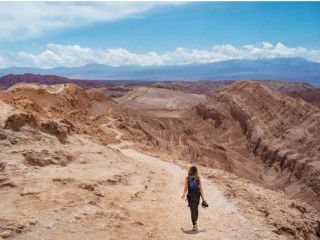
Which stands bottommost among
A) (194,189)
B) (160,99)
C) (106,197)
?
(160,99)

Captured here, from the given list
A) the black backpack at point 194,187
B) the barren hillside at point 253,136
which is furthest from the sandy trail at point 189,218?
the barren hillside at point 253,136

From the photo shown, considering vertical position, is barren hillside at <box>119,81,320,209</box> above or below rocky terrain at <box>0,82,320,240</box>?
below

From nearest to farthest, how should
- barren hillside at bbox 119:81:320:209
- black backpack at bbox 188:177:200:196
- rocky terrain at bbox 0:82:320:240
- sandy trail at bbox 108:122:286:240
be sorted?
rocky terrain at bbox 0:82:320:240 → black backpack at bbox 188:177:200:196 → sandy trail at bbox 108:122:286:240 → barren hillside at bbox 119:81:320:209

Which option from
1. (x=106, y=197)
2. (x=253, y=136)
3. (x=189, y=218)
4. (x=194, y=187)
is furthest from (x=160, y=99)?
(x=194, y=187)

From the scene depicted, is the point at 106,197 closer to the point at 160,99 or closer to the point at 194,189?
the point at 194,189

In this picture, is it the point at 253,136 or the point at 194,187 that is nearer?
the point at 194,187

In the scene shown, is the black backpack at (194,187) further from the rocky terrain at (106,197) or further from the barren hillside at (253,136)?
the barren hillside at (253,136)

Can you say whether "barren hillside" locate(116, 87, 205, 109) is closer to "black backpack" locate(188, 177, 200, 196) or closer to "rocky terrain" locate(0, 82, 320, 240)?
"rocky terrain" locate(0, 82, 320, 240)

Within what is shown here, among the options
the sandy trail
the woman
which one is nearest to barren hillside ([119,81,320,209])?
the sandy trail

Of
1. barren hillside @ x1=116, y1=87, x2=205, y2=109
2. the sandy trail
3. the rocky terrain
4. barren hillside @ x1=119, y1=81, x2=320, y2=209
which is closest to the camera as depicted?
the rocky terrain

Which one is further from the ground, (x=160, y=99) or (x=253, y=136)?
(x=160, y=99)

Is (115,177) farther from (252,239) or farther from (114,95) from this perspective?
(114,95)

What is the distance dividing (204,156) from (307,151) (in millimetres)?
11056

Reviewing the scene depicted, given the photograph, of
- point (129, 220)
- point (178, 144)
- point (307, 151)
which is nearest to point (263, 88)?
point (307, 151)
